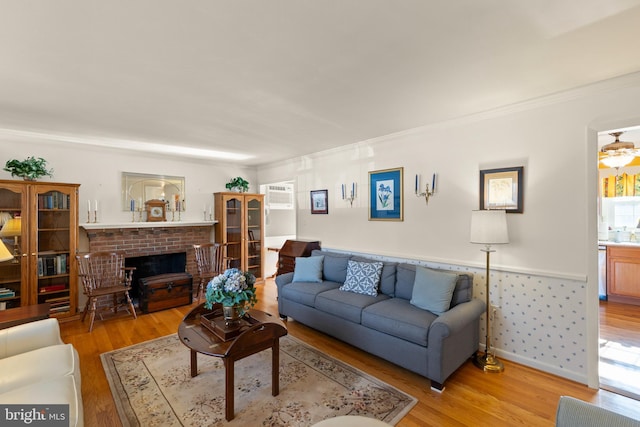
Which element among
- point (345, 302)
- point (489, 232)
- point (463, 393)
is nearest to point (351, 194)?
point (345, 302)

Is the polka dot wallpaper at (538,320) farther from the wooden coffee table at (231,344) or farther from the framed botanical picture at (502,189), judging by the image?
the wooden coffee table at (231,344)

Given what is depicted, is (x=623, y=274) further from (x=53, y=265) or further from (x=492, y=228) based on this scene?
(x=53, y=265)

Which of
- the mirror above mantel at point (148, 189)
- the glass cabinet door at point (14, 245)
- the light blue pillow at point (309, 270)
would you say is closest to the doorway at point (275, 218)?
the mirror above mantel at point (148, 189)

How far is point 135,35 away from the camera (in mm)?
1672

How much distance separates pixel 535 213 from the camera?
8.89 ft

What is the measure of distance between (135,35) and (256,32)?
0.69 m

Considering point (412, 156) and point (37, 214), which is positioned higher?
point (412, 156)

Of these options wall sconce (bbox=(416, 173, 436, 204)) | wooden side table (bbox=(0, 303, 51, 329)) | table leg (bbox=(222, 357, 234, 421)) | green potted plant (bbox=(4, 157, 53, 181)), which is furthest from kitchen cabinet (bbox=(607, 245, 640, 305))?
green potted plant (bbox=(4, 157, 53, 181))

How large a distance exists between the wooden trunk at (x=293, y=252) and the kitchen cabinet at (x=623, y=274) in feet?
14.7

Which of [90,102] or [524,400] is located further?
[90,102]

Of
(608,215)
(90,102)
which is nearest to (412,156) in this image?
(90,102)

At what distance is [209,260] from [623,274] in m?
6.53

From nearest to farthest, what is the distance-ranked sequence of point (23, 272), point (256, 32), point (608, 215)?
1. point (256, 32)
2. point (23, 272)
3. point (608, 215)

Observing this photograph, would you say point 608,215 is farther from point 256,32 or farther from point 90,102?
point 90,102
